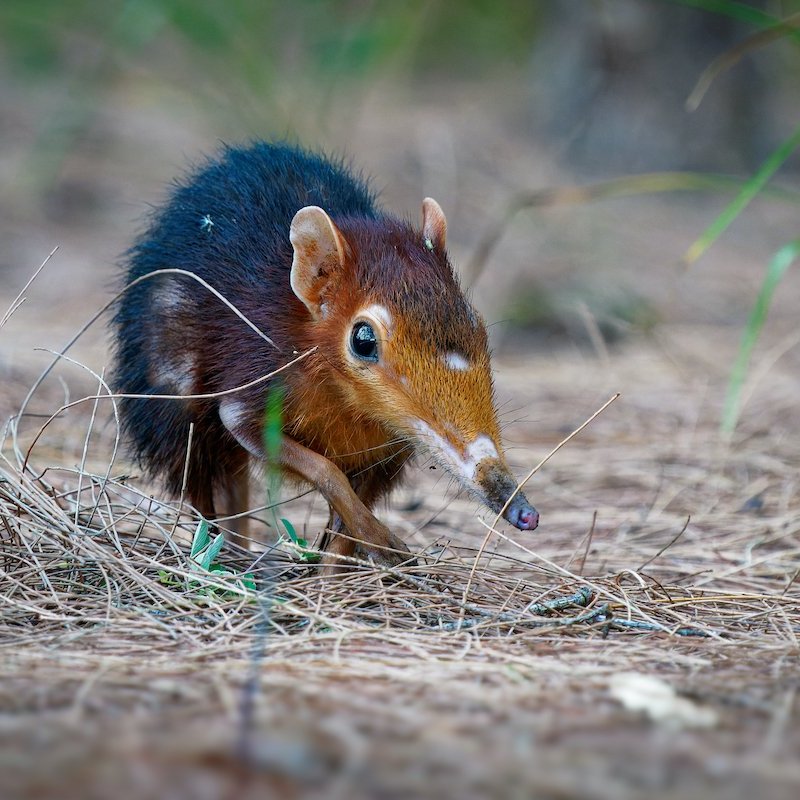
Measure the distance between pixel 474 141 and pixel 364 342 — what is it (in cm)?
916

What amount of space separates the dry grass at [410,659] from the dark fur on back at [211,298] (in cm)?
36

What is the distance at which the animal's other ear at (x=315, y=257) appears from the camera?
3516mm

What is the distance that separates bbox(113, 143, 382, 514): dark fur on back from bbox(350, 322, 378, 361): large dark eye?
258 millimetres

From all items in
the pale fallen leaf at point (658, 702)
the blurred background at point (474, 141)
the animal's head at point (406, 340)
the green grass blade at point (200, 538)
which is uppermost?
the blurred background at point (474, 141)

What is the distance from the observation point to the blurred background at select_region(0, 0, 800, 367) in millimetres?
8086

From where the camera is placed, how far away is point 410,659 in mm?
2766

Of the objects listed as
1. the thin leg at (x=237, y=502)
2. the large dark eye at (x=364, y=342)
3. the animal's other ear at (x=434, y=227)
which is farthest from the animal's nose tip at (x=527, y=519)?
the thin leg at (x=237, y=502)

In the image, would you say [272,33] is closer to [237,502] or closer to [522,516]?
[237,502]

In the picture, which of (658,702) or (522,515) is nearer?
(658,702)

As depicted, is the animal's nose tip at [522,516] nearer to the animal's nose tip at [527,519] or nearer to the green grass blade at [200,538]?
the animal's nose tip at [527,519]

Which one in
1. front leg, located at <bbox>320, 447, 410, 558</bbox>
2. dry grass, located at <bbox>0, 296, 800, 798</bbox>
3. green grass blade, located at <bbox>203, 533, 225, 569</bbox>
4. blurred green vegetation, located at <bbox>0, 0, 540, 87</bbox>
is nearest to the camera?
dry grass, located at <bbox>0, 296, 800, 798</bbox>

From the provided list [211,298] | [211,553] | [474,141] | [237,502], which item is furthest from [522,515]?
[474,141]

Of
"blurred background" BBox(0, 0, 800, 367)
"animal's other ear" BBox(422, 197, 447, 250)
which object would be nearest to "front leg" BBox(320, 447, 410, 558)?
"animal's other ear" BBox(422, 197, 447, 250)

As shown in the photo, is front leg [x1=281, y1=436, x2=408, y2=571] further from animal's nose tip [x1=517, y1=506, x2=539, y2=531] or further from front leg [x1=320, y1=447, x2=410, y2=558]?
animal's nose tip [x1=517, y1=506, x2=539, y2=531]
